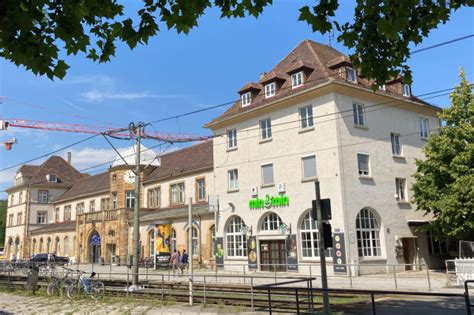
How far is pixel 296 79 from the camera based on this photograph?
31188 mm

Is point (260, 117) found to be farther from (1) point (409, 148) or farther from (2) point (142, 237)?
(2) point (142, 237)

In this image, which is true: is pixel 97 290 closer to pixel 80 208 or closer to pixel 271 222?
pixel 271 222

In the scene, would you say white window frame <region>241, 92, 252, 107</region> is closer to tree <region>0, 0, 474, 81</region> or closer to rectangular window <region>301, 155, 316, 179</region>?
rectangular window <region>301, 155, 316, 179</region>

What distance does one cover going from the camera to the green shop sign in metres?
30.0

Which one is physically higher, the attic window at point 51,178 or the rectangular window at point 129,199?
the attic window at point 51,178

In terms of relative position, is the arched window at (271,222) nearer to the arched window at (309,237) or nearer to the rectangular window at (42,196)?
the arched window at (309,237)

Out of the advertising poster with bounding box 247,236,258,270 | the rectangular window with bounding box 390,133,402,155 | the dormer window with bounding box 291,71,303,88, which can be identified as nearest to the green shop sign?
the advertising poster with bounding box 247,236,258,270

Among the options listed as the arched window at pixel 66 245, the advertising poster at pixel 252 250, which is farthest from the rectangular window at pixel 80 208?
the advertising poster at pixel 252 250

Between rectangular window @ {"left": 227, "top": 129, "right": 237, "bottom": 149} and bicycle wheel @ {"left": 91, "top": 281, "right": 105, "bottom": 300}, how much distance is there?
17592mm

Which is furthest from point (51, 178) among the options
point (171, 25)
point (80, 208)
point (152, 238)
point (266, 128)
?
point (171, 25)

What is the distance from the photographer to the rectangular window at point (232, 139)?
34.8 metres

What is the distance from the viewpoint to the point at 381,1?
744 centimetres

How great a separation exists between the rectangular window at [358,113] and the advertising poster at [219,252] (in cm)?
1299

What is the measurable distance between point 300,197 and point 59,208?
51.5 m
